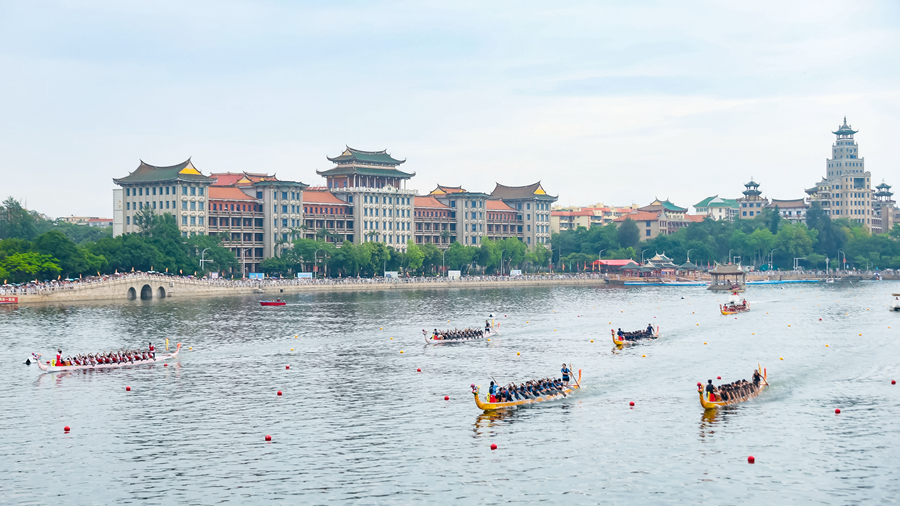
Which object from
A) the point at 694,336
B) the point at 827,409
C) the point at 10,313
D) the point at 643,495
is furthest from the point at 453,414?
the point at 10,313

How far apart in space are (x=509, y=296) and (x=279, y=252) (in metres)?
52.5

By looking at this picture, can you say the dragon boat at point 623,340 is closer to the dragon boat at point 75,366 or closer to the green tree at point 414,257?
the dragon boat at point 75,366

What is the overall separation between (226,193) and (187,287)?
47.0 m

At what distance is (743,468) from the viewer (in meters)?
41.1

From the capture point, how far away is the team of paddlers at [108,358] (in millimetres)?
67375

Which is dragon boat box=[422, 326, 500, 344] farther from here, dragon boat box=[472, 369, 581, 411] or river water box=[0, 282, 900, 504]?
dragon boat box=[472, 369, 581, 411]

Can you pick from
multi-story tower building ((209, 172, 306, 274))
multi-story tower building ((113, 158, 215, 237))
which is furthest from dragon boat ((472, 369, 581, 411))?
multi-story tower building ((209, 172, 306, 274))

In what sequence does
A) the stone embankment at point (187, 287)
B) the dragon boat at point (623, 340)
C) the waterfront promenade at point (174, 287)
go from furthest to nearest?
the stone embankment at point (187, 287), the waterfront promenade at point (174, 287), the dragon boat at point (623, 340)

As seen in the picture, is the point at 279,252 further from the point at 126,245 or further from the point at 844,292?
the point at 844,292

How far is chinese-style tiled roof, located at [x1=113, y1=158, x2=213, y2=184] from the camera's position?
176 metres

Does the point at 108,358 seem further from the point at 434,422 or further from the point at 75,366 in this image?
the point at 434,422

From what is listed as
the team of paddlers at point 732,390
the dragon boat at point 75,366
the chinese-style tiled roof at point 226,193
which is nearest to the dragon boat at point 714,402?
the team of paddlers at point 732,390

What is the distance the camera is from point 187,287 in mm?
143750

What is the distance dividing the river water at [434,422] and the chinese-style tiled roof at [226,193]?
92595 mm
